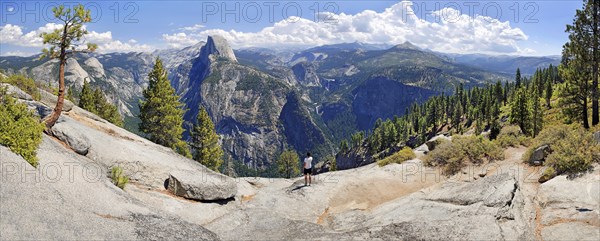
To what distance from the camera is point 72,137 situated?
857 inches

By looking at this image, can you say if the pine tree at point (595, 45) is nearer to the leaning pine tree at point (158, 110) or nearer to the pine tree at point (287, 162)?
the leaning pine tree at point (158, 110)

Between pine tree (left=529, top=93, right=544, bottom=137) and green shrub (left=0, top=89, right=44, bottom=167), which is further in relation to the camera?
pine tree (left=529, top=93, right=544, bottom=137)

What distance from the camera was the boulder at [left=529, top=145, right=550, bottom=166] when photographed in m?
23.6

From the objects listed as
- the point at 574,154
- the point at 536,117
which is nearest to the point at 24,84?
the point at 574,154

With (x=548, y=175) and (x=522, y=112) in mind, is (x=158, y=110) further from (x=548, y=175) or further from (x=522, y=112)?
Answer: (x=522, y=112)

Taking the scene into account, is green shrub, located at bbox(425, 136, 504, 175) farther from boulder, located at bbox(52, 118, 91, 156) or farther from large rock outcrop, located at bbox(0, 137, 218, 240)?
boulder, located at bbox(52, 118, 91, 156)

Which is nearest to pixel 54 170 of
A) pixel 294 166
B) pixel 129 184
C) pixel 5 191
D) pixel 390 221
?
pixel 5 191

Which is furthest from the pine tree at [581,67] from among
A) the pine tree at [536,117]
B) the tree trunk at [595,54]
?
the pine tree at [536,117]

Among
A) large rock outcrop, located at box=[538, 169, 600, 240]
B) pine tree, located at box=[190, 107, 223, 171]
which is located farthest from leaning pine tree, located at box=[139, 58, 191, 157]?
large rock outcrop, located at box=[538, 169, 600, 240]

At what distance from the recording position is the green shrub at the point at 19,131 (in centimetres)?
1466

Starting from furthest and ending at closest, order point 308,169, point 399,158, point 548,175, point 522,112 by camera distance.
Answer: point 522,112, point 399,158, point 308,169, point 548,175

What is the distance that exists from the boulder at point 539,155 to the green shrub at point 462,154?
367 centimetres

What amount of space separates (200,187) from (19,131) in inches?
370

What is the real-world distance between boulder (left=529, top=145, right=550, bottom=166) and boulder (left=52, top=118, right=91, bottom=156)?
30442mm
